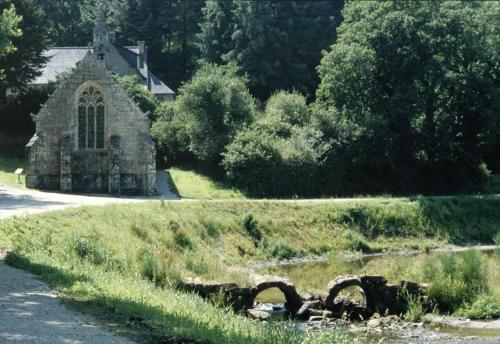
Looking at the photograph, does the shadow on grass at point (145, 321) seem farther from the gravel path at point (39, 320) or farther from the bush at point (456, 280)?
the bush at point (456, 280)

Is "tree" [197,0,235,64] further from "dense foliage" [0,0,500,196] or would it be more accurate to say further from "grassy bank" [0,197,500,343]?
"grassy bank" [0,197,500,343]

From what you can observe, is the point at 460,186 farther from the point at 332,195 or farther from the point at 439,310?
the point at 439,310

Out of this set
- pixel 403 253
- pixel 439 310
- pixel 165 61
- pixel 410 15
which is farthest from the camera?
pixel 165 61

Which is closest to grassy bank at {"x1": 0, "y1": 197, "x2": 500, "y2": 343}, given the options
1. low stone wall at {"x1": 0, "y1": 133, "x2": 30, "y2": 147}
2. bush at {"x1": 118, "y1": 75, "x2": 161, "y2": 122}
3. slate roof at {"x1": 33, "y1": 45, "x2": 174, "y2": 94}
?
bush at {"x1": 118, "y1": 75, "x2": 161, "y2": 122}

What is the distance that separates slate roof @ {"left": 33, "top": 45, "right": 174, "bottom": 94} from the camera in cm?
6100

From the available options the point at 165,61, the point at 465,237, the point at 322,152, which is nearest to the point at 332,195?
the point at 322,152

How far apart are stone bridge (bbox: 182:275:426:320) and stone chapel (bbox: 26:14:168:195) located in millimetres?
18338

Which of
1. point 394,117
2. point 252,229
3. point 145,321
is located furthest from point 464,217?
point 145,321

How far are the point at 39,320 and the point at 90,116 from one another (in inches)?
1138

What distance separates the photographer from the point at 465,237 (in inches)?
1492

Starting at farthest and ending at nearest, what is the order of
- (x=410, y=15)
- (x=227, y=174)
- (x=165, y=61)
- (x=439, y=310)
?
(x=165, y=61)
(x=410, y=15)
(x=227, y=174)
(x=439, y=310)

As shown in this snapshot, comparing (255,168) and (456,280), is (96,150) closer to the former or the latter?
(255,168)

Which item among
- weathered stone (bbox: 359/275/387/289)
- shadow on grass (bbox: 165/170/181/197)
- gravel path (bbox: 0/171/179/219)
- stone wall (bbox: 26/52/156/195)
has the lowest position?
weathered stone (bbox: 359/275/387/289)

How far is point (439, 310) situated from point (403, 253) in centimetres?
1178
